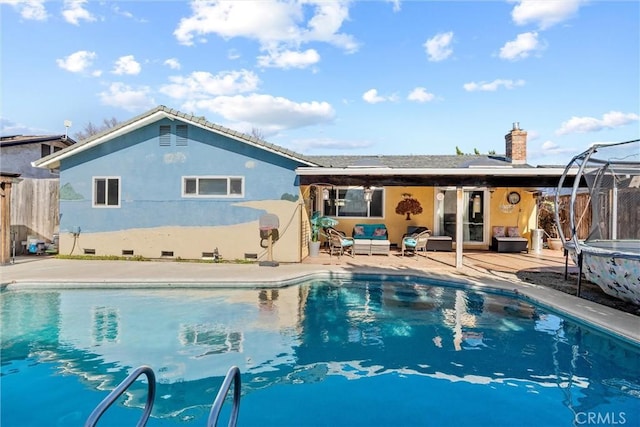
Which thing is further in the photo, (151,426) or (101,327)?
(101,327)

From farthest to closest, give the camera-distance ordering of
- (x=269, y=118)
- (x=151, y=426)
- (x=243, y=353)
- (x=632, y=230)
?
(x=269, y=118)
(x=632, y=230)
(x=243, y=353)
(x=151, y=426)

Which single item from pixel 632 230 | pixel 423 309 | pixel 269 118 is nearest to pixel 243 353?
pixel 423 309

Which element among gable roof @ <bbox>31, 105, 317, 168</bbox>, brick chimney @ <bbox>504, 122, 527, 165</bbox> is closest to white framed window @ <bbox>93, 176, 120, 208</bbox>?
gable roof @ <bbox>31, 105, 317, 168</bbox>

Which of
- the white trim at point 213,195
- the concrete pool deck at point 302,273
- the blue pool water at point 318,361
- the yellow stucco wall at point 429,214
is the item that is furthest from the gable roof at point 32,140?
the yellow stucco wall at point 429,214

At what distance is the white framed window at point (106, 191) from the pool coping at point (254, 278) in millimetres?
2320

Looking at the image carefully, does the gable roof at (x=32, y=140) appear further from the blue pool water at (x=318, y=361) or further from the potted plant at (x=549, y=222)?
the potted plant at (x=549, y=222)

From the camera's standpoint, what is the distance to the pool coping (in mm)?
7610

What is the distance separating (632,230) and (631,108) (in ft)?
21.2

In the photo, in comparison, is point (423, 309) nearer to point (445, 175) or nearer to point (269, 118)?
point (445, 175)

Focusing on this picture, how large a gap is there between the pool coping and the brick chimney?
749 centimetres

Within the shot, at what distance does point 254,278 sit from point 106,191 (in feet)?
23.2

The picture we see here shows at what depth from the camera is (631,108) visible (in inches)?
521

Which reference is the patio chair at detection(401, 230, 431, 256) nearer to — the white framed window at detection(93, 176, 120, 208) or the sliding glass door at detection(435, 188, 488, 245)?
the sliding glass door at detection(435, 188, 488, 245)

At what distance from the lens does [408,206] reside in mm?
16125
